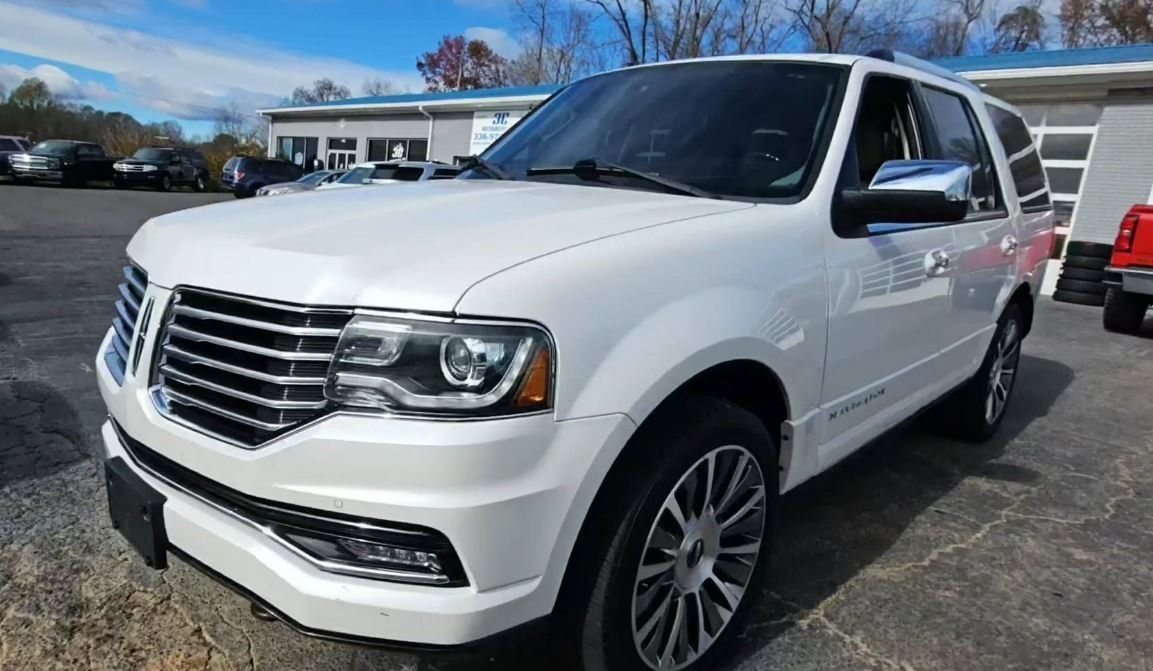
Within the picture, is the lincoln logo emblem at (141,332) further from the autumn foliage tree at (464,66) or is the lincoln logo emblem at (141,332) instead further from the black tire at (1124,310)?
the autumn foliage tree at (464,66)

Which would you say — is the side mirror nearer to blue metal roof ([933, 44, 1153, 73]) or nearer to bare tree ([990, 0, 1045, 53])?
blue metal roof ([933, 44, 1153, 73])

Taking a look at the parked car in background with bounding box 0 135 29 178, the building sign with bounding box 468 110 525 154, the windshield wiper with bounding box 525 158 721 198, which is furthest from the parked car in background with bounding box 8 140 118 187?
the windshield wiper with bounding box 525 158 721 198

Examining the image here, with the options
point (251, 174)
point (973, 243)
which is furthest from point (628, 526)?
point (251, 174)

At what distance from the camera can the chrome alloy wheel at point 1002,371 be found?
438cm

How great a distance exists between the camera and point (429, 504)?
1.47m

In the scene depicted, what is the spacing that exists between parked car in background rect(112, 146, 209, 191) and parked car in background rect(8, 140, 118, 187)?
1.99 feet

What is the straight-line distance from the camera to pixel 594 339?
5.33 ft

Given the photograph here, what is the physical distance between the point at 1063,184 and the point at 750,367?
13.4m

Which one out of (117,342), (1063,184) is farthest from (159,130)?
(117,342)

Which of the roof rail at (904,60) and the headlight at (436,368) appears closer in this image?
the headlight at (436,368)

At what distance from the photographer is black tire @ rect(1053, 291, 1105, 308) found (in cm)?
1120

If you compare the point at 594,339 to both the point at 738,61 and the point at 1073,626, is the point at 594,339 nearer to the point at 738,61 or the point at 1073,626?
the point at 738,61

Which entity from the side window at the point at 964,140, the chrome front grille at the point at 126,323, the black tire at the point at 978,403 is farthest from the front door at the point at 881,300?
the chrome front grille at the point at 126,323

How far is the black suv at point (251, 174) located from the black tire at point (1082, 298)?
24.2 meters
